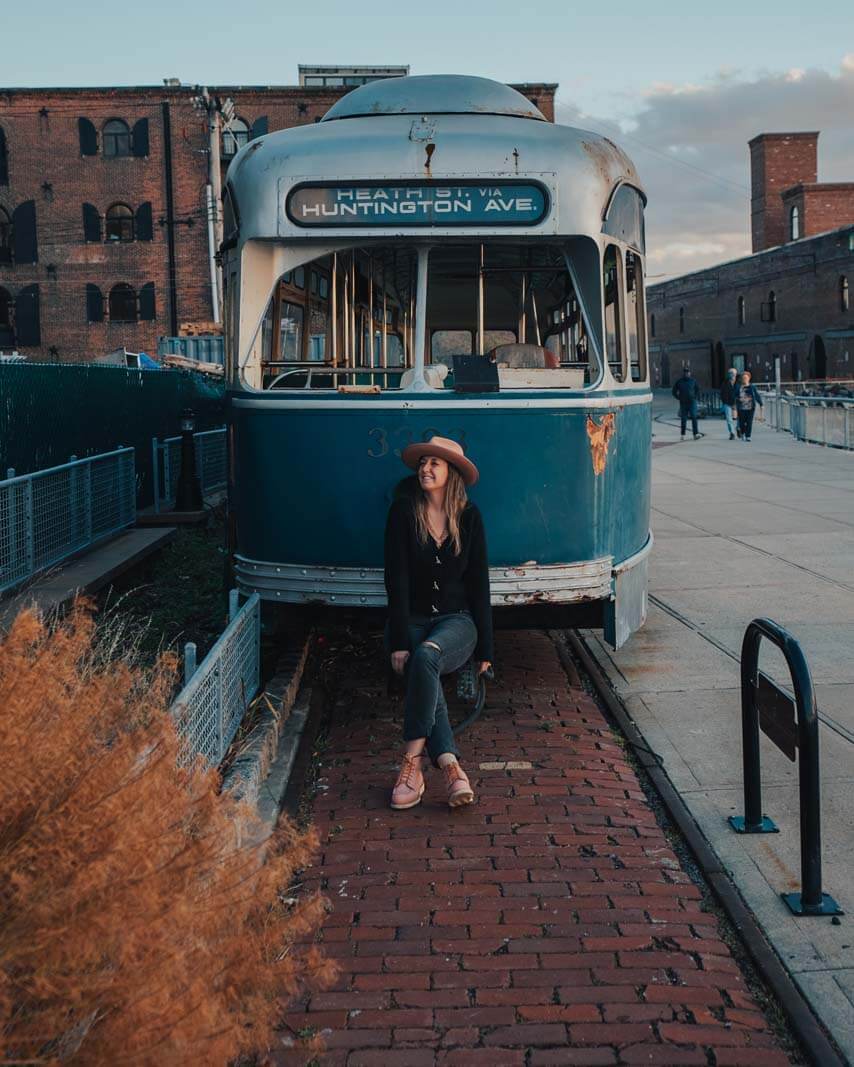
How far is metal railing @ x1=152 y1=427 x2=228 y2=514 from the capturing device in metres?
14.8

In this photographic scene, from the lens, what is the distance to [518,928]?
4492 millimetres

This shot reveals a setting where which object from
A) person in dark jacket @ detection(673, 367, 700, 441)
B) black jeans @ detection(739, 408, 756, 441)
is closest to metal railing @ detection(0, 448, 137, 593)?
black jeans @ detection(739, 408, 756, 441)

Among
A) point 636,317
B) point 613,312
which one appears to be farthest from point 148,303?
point 613,312

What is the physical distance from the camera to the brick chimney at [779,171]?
6669cm

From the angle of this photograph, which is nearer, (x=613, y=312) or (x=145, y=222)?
(x=613, y=312)

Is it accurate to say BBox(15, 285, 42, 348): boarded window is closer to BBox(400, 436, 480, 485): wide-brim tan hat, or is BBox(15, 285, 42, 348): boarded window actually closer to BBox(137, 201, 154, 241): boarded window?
BBox(137, 201, 154, 241): boarded window

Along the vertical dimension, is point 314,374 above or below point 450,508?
above

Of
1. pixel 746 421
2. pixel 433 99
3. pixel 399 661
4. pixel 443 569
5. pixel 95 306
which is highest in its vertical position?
pixel 95 306

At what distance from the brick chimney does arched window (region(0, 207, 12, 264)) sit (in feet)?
131

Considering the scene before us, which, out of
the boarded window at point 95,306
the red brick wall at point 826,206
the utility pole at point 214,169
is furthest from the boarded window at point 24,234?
the red brick wall at point 826,206

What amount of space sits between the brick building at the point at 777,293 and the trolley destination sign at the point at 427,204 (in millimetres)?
47120

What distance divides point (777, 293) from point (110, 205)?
31092 mm

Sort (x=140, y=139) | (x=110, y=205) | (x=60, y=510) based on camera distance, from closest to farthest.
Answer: (x=60, y=510), (x=140, y=139), (x=110, y=205)

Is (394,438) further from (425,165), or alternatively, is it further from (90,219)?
(90,219)
